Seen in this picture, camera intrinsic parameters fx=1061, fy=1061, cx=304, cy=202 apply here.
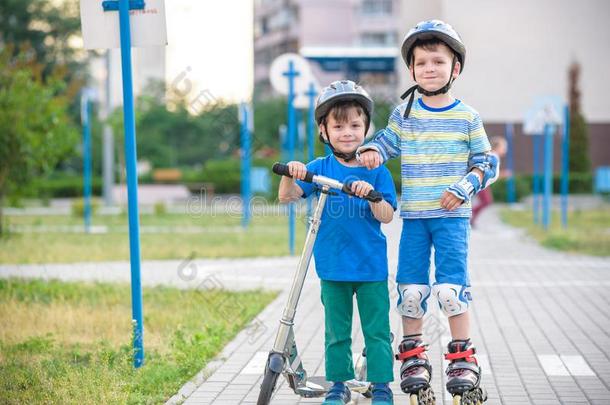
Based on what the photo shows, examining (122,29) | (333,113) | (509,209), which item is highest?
(122,29)

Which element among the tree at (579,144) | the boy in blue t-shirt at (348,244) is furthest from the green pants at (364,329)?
the tree at (579,144)

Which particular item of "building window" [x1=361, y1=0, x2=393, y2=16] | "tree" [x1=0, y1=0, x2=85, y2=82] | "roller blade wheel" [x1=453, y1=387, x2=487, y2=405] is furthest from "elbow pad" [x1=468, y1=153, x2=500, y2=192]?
"building window" [x1=361, y1=0, x2=393, y2=16]

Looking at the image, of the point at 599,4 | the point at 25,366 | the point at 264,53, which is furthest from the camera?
the point at 264,53

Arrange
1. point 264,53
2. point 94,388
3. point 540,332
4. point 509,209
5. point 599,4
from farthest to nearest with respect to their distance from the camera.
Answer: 1. point 264,53
2. point 599,4
3. point 509,209
4. point 540,332
5. point 94,388

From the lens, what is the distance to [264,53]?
89750 mm

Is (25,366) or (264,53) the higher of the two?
(264,53)

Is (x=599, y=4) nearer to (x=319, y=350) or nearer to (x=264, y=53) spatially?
(x=319, y=350)

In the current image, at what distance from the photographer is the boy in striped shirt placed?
17.1ft

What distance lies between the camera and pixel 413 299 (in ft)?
17.3

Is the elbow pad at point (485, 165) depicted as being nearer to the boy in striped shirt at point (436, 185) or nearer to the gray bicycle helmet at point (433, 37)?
the boy in striped shirt at point (436, 185)

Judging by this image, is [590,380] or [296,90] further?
[296,90]

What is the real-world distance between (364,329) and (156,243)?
37.0ft

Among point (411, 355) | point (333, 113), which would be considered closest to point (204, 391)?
point (411, 355)

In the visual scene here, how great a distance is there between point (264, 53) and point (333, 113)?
85446 mm
